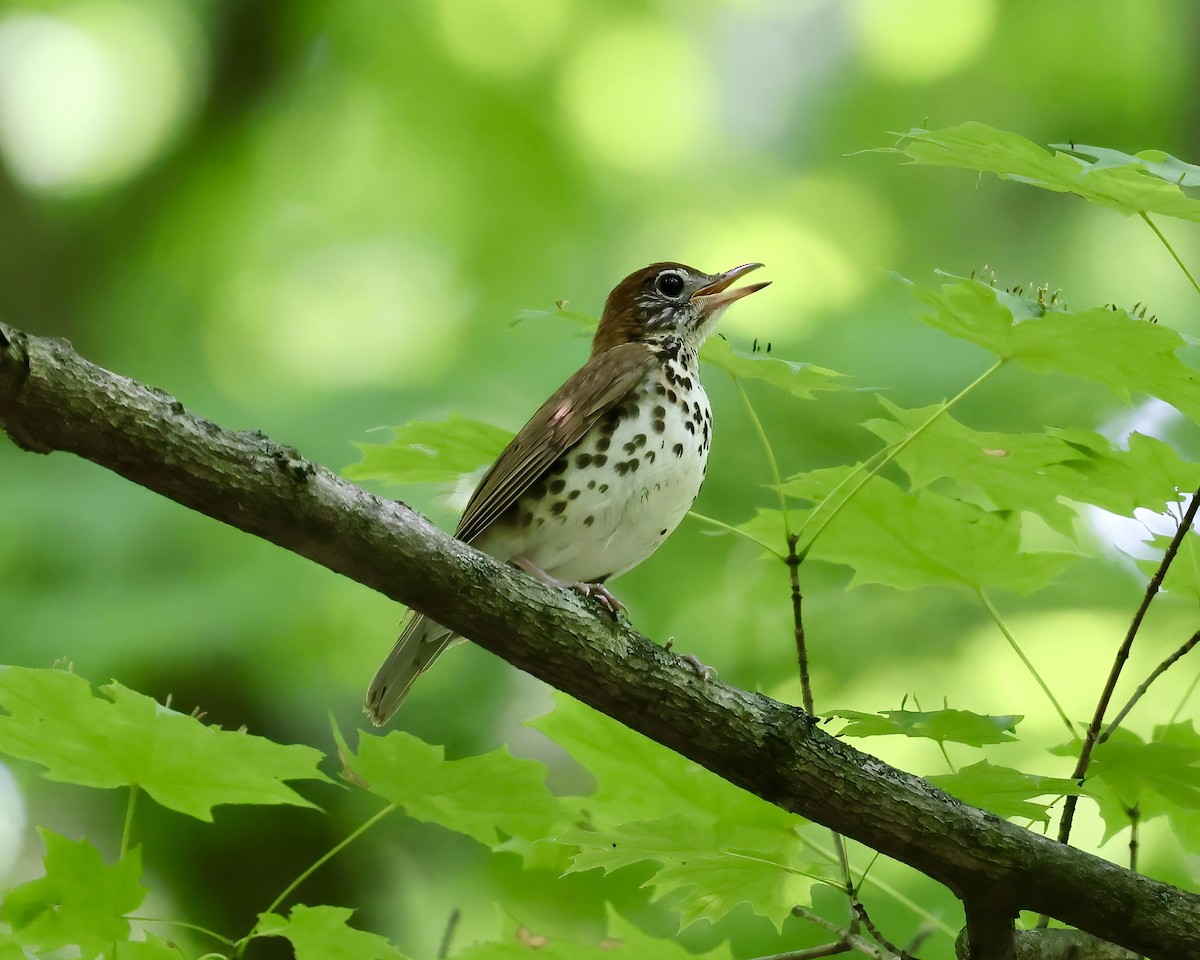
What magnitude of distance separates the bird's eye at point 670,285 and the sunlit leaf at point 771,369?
5.53 ft

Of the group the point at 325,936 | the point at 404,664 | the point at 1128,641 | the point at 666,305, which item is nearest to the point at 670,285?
the point at 666,305

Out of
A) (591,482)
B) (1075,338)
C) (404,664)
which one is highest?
(1075,338)

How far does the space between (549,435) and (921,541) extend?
4.27 feet

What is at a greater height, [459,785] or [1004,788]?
[1004,788]

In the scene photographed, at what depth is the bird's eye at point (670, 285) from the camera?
15.3 ft

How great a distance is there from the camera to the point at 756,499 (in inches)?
244

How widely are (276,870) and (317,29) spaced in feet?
17.8

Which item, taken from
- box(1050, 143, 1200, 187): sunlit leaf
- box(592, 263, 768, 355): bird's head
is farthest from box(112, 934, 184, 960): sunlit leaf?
box(592, 263, 768, 355): bird's head

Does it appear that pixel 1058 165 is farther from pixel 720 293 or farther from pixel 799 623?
pixel 720 293

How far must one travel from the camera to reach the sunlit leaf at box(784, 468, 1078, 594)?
2.97 meters

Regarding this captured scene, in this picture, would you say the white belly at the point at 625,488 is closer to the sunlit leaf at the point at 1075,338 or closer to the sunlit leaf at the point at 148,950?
the sunlit leaf at the point at 1075,338

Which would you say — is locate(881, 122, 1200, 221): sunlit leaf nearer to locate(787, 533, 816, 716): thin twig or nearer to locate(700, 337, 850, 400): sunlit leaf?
locate(700, 337, 850, 400): sunlit leaf

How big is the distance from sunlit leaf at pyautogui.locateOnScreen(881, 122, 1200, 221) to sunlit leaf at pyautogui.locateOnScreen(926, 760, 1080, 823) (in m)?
1.06

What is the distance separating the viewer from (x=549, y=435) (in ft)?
12.9
